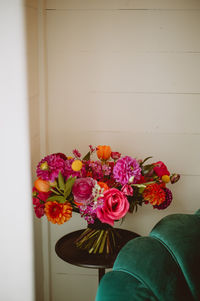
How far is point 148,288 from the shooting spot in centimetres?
99

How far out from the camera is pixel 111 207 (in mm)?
1185

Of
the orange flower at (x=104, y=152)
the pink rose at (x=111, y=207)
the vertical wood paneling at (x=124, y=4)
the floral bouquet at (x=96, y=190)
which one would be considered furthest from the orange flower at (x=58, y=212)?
the vertical wood paneling at (x=124, y=4)

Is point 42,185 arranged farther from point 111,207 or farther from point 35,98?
point 35,98

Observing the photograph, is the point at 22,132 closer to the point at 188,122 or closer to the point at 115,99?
the point at 115,99

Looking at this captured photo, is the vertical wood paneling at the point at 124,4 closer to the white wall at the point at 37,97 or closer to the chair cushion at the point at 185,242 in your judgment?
the white wall at the point at 37,97

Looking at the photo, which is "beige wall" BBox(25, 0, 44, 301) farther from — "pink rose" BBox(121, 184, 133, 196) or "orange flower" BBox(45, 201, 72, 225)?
"pink rose" BBox(121, 184, 133, 196)

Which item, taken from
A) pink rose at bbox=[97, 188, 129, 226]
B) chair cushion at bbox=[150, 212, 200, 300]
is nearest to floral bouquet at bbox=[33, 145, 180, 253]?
pink rose at bbox=[97, 188, 129, 226]

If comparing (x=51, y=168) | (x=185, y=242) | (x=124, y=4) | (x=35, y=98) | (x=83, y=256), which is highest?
(x=124, y=4)

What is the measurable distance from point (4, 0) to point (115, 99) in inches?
24.1

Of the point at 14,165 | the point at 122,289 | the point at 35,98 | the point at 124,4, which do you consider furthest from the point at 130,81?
the point at 122,289

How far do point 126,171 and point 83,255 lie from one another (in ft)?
1.23

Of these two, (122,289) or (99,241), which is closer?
(122,289)

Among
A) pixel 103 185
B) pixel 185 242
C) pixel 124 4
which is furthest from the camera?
pixel 124 4

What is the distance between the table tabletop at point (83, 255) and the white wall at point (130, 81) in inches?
13.5
